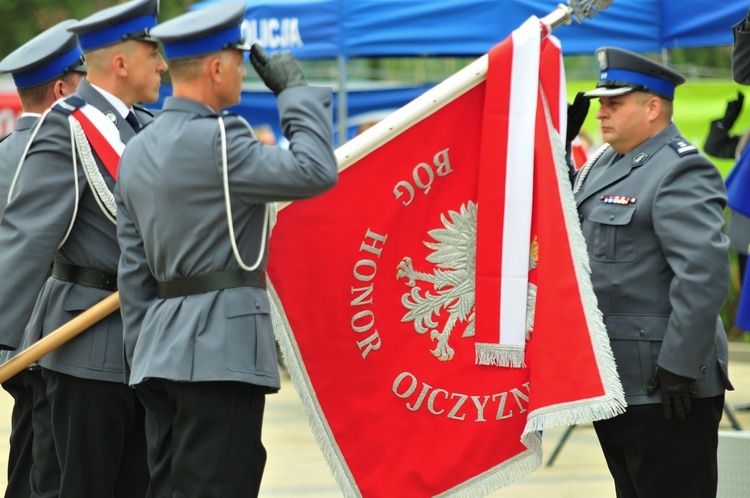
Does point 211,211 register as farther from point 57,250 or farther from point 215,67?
point 57,250

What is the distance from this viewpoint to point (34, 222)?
429cm

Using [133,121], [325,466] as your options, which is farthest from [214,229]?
[325,466]

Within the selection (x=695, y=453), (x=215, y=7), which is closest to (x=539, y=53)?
(x=215, y=7)

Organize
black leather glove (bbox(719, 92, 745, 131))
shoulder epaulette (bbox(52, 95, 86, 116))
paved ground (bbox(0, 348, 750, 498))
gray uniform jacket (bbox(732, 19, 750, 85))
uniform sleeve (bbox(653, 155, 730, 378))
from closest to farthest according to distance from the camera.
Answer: uniform sleeve (bbox(653, 155, 730, 378)), shoulder epaulette (bbox(52, 95, 86, 116)), gray uniform jacket (bbox(732, 19, 750, 85)), paved ground (bbox(0, 348, 750, 498)), black leather glove (bbox(719, 92, 745, 131))

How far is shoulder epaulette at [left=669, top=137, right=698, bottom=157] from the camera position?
4332 millimetres

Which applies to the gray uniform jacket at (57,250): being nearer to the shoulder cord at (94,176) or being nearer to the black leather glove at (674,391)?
the shoulder cord at (94,176)

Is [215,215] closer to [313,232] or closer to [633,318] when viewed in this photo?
[313,232]

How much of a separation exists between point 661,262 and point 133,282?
1684 mm

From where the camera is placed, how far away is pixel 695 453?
171 inches

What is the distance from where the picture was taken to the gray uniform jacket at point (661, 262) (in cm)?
420

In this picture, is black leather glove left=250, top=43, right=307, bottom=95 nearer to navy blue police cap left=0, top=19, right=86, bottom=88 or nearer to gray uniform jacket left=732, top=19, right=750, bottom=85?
navy blue police cap left=0, top=19, right=86, bottom=88

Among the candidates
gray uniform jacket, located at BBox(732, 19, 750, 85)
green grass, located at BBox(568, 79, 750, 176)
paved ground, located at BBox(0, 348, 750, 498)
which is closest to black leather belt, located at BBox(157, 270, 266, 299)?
gray uniform jacket, located at BBox(732, 19, 750, 85)

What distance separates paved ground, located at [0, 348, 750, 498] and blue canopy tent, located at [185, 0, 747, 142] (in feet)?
7.82

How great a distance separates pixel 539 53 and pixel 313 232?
0.95 m
